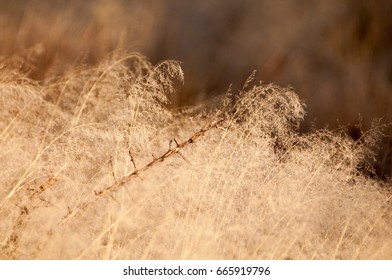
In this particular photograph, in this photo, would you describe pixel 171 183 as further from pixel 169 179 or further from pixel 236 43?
pixel 236 43

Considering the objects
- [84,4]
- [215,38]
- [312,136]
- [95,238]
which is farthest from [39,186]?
[215,38]

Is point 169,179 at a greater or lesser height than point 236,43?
lesser

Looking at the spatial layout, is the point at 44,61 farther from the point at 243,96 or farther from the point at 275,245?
the point at 275,245

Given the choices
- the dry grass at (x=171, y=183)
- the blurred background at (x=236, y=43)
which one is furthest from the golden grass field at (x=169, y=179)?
the blurred background at (x=236, y=43)

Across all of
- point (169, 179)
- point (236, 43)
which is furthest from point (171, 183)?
point (236, 43)

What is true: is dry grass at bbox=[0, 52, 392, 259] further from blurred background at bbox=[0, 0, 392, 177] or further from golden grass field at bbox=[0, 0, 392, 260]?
blurred background at bbox=[0, 0, 392, 177]
